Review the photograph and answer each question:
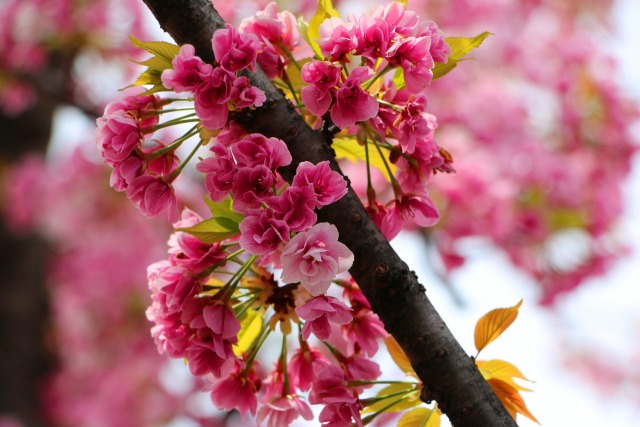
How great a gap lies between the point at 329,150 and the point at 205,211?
3.68 m

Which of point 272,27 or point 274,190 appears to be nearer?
point 274,190

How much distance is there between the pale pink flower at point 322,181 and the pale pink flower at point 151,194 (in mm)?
184

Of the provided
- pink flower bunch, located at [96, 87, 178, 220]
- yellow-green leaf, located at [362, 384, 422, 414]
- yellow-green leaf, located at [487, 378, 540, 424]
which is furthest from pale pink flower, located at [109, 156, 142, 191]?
yellow-green leaf, located at [487, 378, 540, 424]

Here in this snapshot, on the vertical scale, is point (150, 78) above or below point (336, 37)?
above

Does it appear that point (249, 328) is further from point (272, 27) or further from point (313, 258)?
point (272, 27)

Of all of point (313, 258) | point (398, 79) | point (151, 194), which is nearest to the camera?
point (313, 258)

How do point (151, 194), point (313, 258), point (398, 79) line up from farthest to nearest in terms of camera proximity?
1. point (398, 79)
2. point (151, 194)
3. point (313, 258)

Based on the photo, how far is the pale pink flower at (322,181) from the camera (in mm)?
838

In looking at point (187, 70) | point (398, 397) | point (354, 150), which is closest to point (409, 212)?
point (354, 150)

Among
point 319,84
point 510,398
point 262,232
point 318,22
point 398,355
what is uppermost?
point 318,22

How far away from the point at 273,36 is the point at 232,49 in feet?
0.61

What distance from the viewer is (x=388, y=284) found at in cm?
88

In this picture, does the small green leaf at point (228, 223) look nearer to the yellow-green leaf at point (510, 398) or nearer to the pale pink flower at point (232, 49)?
the pale pink flower at point (232, 49)

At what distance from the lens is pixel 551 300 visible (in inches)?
158
